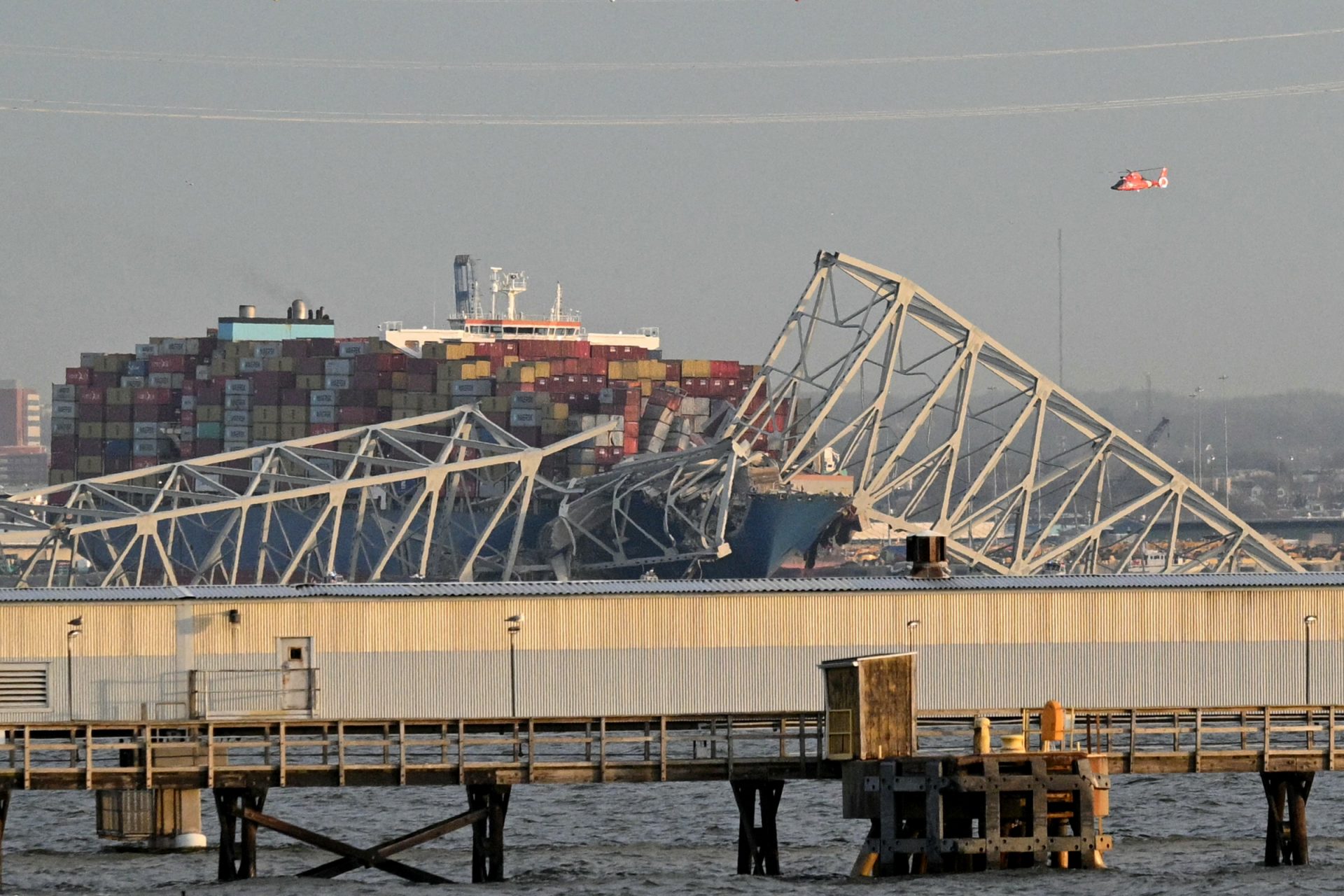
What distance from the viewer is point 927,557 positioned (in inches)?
2265

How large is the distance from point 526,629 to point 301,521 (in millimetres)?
96777

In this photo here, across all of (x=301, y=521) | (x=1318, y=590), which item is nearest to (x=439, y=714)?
(x=1318, y=590)

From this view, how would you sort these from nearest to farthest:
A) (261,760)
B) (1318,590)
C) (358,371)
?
(1318,590) < (261,760) < (358,371)

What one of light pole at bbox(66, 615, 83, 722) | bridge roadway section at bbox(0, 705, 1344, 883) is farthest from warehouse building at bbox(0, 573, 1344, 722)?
bridge roadway section at bbox(0, 705, 1344, 883)

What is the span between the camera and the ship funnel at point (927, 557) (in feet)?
188

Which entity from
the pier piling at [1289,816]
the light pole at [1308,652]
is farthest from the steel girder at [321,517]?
the pier piling at [1289,816]

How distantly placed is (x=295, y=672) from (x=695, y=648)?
9217mm

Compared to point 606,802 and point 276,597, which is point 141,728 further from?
point 606,802

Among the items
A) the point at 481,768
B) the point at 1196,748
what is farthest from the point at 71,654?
the point at 1196,748

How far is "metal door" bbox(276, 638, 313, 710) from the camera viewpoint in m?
50.6

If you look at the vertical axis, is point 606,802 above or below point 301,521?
below

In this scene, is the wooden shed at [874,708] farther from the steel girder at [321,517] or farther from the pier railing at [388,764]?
the steel girder at [321,517]

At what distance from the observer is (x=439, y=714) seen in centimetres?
5172

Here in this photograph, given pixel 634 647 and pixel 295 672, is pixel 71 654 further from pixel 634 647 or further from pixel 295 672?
pixel 634 647
